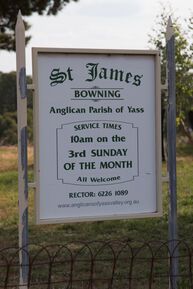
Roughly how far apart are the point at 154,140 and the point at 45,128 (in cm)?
88

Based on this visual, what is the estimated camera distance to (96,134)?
483cm

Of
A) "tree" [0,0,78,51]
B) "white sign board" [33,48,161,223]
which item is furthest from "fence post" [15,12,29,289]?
"tree" [0,0,78,51]

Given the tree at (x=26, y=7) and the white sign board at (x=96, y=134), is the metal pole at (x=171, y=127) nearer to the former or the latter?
the white sign board at (x=96, y=134)

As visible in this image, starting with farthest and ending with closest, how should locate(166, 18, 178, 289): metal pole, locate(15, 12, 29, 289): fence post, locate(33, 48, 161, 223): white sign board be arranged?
locate(166, 18, 178, 289): metal pole
locate(33, 48, 161, 223): white sign board
locate(15, 12, 29, 289): fence post

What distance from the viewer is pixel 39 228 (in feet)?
30.7

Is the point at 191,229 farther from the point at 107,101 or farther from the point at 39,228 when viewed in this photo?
the point at 107,101

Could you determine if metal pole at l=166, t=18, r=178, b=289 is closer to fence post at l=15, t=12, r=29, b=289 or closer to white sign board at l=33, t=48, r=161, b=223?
white sign board at l=33, t=48, r=161, b=223

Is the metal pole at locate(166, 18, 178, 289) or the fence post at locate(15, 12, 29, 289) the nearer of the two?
the fence post at locate(15, 12, 29, 289)

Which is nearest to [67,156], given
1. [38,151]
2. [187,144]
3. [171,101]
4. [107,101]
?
[38,151]

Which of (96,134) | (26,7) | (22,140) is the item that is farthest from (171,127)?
(26,7)

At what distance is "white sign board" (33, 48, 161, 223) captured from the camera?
4730 millimetres

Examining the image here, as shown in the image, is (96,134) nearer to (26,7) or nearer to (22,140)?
(22,140)

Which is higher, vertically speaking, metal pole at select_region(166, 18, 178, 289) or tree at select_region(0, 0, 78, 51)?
tree at select_region(0, 0, 78, 51)

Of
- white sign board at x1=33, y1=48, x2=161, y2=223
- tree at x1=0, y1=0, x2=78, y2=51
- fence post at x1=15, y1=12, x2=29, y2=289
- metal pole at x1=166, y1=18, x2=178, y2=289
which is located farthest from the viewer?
tree at x1=0, y1=0, x2=78, y2=51
